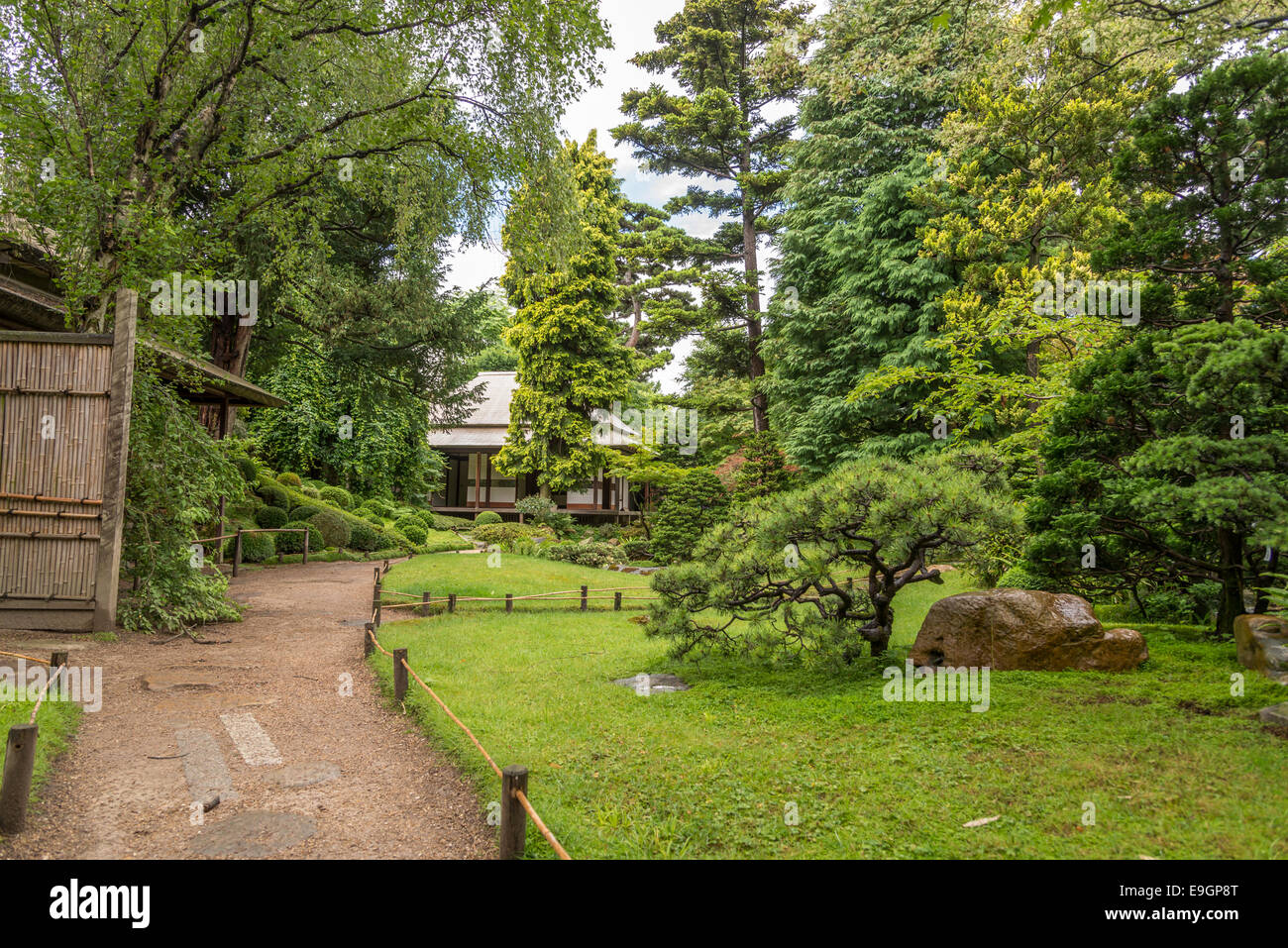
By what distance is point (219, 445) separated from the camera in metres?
11.1

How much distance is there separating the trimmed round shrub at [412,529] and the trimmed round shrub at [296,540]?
390 centimetres

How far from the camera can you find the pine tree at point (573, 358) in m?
27.2

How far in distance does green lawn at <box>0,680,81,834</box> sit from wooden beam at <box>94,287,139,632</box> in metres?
3.18

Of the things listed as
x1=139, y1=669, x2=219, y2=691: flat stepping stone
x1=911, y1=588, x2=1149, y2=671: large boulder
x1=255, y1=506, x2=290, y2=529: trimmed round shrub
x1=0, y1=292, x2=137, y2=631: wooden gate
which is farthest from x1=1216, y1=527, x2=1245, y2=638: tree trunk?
x1=255, y1=506, x2=290, y2=529: trimmed round shrub

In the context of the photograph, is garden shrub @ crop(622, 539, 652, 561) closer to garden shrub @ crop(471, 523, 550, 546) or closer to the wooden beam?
garden shrub @ crop(471, 523, 550, 546)

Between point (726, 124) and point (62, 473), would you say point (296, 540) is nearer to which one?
point (62, 473)

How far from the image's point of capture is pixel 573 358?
27734mm

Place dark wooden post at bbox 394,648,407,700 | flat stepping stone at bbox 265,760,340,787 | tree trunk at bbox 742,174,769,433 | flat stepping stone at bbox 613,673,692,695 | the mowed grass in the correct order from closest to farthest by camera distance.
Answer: the mowed grass < flat stepping stone at bbox 265,760,340,787 < dark wooden post at bbox 394,648,407,700 < flat stepping stone at bbox 613,673,692,695 < tree trunk at bbox 742,174,769,433

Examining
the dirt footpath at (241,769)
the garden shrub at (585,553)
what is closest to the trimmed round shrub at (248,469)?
the garden shrub at (585,553)

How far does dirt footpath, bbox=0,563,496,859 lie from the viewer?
4160 mm

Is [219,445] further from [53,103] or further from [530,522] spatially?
[530,522]

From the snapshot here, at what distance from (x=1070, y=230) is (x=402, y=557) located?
63.8 feet

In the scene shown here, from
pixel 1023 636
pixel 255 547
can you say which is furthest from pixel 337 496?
pixel 1023 636

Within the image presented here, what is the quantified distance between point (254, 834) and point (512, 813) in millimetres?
1703
